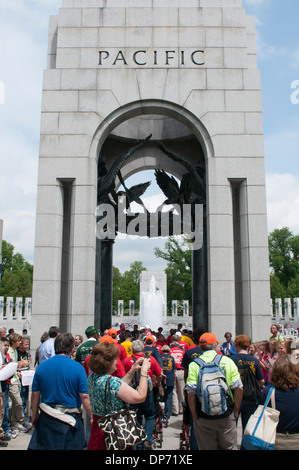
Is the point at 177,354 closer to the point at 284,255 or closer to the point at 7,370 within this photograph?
the point at 7,370

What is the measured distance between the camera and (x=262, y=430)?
12.7 ft

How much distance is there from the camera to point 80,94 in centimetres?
1403

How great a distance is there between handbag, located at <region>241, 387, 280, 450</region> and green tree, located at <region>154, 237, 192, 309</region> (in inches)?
2726

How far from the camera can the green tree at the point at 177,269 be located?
245ft

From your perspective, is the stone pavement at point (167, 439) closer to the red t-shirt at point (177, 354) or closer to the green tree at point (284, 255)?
the red t-shirt at point (177, 354)

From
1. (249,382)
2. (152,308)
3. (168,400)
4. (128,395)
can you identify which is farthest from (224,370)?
(152,308)

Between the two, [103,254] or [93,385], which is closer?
[93,385]

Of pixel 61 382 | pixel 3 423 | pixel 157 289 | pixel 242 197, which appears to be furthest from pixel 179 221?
pixel 157 289

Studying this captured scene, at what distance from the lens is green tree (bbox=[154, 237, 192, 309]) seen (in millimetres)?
74625

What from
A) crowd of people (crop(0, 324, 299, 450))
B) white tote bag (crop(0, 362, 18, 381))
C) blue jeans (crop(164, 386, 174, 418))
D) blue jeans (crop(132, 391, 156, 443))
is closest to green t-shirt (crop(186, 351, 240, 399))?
crowd of people (crop(0, 324, 299, 450))

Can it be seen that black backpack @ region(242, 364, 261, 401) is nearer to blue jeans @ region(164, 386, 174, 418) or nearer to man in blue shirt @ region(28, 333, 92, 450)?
man in blue shirt @ region(28, 333, 92, 450)
